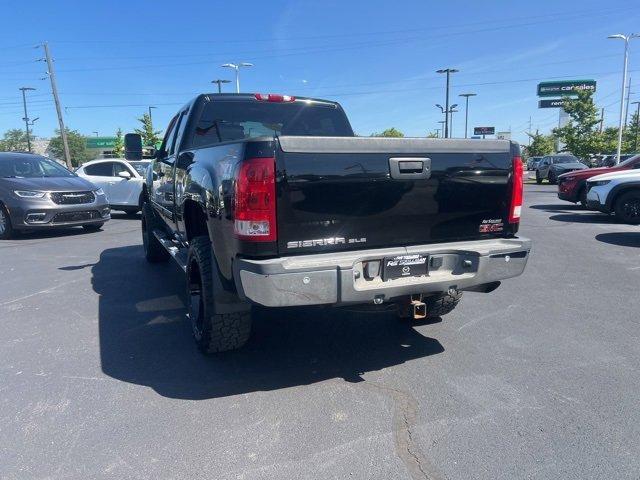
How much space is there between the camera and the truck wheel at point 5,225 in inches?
383

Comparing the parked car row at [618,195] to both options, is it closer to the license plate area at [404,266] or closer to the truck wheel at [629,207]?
the truck wheel at [629,207]

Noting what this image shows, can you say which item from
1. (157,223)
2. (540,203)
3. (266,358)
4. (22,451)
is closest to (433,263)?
(266,358)

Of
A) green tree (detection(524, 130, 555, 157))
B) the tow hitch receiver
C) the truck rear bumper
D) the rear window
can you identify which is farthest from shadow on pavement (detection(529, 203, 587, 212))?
green tree (detection(524, 130, 555, 157))

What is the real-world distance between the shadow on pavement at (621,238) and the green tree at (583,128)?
26.8m

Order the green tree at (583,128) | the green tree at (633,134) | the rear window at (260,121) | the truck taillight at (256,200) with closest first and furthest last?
the truck taillight at (256,200) < the rear window at (260,121) < the green tree at (583,128) < the green tree at (633,134)

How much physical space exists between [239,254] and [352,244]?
0.72 metres

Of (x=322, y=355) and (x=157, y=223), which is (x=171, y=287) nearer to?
(x=157, y=223)

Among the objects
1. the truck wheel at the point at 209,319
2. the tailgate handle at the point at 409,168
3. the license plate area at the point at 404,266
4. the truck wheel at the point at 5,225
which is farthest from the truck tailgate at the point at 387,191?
the truck wheel at the point at 5,225

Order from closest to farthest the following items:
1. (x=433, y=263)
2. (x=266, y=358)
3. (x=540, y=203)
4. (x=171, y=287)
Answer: (x=433, y=263) < (x=266, y=358) < (x=171, y=287) < (x=540, y=203)

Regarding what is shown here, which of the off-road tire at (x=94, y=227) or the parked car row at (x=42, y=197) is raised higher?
the parked car row at (x=42, y=197)

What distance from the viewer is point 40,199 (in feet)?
31.5

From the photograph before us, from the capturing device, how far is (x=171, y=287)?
19.6 feet

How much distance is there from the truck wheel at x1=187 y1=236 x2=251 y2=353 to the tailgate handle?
145 cm

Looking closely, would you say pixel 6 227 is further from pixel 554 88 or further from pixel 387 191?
pixel 554 88
